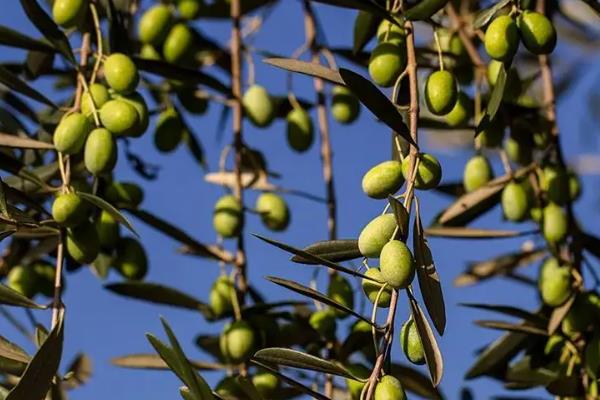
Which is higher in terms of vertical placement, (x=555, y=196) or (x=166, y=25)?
(x=166, y=25)

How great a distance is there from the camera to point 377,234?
117cm

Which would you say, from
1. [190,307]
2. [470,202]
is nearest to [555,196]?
[470,202]

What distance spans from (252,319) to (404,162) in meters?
0.57

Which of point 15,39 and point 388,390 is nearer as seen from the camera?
point 388,390

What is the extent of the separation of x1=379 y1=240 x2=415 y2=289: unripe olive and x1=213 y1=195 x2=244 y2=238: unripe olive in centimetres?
76

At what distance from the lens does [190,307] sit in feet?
6.13

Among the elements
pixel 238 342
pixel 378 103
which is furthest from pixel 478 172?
pixel 378 103

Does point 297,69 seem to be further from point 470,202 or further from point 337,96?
point 337,96

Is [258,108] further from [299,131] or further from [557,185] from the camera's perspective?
[557,185]

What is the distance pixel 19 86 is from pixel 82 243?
0.76 ft

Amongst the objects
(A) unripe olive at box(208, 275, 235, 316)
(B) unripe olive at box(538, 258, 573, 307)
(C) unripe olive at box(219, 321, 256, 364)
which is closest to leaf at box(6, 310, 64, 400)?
(C) unripe olive at box(219, 321, 256, 364)

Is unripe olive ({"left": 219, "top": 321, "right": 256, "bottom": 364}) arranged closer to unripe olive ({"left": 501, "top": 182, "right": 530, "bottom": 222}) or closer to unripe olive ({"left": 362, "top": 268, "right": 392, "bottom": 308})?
unripe olive ({"left": 501, "top": 182, "right": 530, "bottom": 222})

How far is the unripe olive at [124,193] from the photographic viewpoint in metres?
1.80

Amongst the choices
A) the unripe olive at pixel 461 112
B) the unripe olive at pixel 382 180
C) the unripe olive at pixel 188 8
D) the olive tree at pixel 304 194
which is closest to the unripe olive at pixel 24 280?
the olive tree at pixel 304 194
